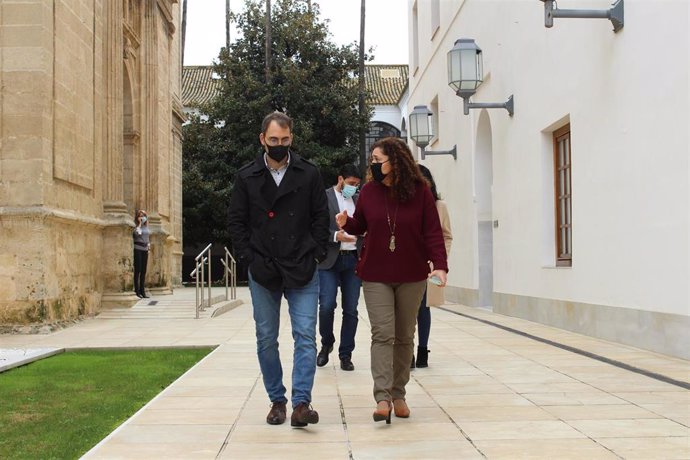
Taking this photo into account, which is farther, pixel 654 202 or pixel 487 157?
pixel 487 157

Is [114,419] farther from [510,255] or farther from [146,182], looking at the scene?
[146,182]

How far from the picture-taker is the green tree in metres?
31.3

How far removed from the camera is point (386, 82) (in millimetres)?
44125

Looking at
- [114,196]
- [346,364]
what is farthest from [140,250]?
[346,364]

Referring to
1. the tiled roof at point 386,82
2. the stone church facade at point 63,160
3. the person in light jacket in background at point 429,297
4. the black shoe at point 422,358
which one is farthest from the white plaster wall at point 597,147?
the tiled roof at point 386,82

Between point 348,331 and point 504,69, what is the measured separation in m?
7.85

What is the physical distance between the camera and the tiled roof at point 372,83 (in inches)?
1660

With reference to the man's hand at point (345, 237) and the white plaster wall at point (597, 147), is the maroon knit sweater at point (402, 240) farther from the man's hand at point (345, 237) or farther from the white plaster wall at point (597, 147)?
the white plaster wall at point (597, 147)

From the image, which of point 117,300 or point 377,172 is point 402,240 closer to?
point 377,172

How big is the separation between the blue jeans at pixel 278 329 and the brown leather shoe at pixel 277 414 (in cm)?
3

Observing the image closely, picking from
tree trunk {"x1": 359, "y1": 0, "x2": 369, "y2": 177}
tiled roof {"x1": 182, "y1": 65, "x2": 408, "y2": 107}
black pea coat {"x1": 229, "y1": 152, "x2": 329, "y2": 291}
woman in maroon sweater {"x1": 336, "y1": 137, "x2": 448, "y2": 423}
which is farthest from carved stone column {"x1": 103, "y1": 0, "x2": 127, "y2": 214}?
tiled roof {"x1": 182, "y1": 65, "x2": 408, "y2": 107}

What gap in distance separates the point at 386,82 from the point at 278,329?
4015cm

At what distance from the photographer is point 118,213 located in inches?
584

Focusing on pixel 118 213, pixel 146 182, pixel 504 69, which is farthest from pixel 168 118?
pixel 504 69
